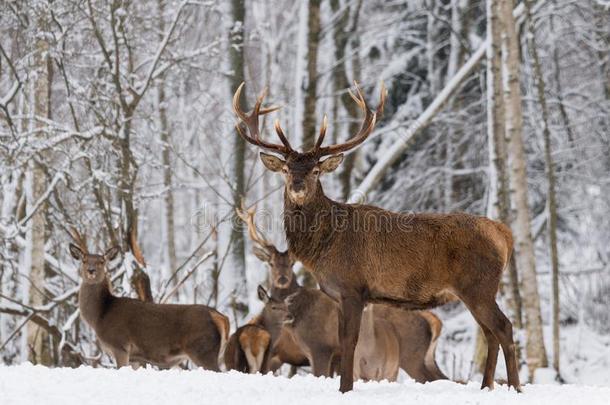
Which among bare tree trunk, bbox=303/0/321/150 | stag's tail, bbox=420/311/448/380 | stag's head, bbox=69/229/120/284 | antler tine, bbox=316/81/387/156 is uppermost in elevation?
bare tree trunk, bbox=303/0/321/150

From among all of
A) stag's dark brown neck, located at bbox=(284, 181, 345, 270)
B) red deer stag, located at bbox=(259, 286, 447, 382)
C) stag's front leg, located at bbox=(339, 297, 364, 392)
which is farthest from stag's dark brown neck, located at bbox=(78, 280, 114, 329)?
stag's front leg, located at bbox=(339, 297, 364, 392)

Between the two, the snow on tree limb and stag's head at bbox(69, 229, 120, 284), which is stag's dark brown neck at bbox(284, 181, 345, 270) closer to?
stag's head at bbox(69, 229, 120, 284)

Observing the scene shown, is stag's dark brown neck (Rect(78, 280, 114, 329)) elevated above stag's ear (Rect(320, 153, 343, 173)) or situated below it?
below

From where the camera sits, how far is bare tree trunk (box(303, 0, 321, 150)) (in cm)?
1570

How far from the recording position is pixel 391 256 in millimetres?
7594

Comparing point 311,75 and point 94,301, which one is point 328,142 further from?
point 94,301

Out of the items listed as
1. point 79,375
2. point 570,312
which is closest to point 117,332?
point 79,375

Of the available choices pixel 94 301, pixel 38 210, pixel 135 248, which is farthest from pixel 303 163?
pixel 38 210

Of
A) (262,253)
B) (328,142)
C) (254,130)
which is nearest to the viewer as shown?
(254,130)

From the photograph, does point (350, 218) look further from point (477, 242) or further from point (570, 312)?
point (570, 312)

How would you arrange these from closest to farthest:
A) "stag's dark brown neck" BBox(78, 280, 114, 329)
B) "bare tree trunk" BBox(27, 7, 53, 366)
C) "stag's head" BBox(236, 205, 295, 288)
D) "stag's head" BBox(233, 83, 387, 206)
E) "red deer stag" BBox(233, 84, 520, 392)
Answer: "red deer stag" BBox(233, 84, 520, 392) < "stag's head" BBox(233, 83, 387, 206) < "stag's dark brown neck" BBox(78, 280, 114, 329) < "stag's head" BBox(236, 205, 295, 288) < "bare tree trunk" BBox(27, 7, 53, 366)

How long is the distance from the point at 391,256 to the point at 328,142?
46.7 ft

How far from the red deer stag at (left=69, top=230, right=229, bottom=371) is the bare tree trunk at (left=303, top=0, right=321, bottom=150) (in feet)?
16.7

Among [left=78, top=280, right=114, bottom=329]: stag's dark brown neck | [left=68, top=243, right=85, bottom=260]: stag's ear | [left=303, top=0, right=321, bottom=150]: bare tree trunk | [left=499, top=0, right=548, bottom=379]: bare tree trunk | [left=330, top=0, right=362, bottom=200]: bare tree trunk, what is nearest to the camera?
[left=78, top=280, right=114, bottom=329]: stag's dark brown neck
